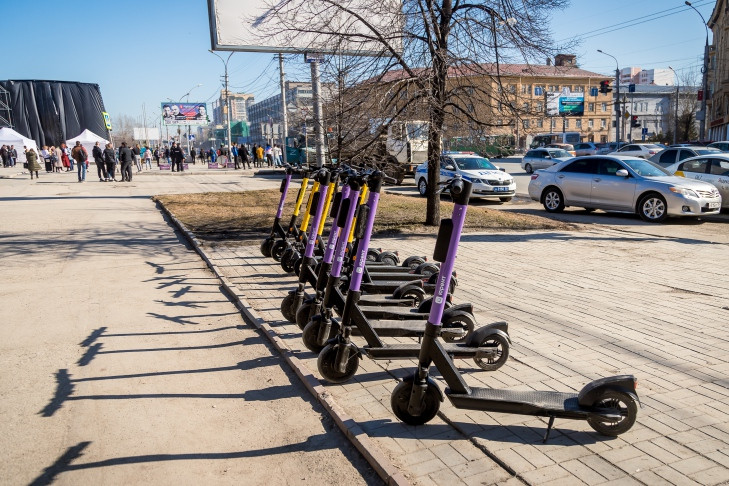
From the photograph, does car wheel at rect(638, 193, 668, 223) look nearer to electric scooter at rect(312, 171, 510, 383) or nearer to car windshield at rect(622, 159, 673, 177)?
car windshield at rect(622, 159, 673, 177)

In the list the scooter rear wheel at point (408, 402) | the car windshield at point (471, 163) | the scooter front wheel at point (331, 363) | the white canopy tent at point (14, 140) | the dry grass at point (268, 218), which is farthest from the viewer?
the white canopy tent at point (14, 140)

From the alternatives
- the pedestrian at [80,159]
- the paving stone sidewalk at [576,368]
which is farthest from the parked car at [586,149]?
the paving stone sidewalk at [576,368]

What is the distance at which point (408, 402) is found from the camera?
146 inches

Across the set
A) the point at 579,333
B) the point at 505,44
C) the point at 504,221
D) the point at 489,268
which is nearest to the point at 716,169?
the point at 504,221

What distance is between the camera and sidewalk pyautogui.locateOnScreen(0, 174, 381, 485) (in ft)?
11.1

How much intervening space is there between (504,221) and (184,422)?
10.7m

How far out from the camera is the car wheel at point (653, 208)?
13539 millimetres

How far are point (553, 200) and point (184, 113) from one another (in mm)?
63278

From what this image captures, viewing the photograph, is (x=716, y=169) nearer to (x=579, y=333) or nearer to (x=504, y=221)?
(x=504, y=221)

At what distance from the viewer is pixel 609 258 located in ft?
30.5

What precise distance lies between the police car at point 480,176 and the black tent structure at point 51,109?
57158 mm

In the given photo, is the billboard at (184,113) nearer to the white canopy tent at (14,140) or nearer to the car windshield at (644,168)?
the white canopy tent at (14,140)

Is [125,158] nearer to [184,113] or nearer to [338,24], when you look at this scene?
[338,24]

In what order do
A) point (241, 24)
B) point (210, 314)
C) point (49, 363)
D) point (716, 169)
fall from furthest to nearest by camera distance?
point (241, 24) < point (716, 169) < point (210, 314) < point (49, 363)
